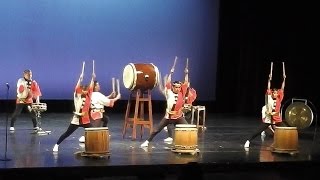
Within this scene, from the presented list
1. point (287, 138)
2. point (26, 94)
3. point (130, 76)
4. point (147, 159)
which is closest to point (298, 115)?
point (287, 138)

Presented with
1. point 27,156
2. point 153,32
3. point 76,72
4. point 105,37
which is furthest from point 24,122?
point 27,156

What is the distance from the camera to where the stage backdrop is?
12.3 metres

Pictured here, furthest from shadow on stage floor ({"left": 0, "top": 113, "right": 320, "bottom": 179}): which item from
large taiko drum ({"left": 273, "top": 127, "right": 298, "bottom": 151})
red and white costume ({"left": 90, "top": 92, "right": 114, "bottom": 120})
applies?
red and white costume ({"left": 90, "top": 92, "right": 114, "bottom": 120})

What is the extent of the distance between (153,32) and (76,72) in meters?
1.80

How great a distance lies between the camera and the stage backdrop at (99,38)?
12.3 m

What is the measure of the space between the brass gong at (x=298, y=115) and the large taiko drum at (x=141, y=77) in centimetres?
254

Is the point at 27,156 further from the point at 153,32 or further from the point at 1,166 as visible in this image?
the point at 153,32

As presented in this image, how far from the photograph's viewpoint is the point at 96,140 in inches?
292

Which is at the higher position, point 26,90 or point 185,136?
point 26,90

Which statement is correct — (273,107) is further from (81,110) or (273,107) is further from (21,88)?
(21,88)

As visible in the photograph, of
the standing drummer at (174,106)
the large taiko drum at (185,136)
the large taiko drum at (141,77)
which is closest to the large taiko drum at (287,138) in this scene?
the large taiko drum at (185,136)

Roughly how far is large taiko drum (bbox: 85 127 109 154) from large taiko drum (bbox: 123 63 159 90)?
227cm

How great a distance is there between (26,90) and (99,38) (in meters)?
2.98

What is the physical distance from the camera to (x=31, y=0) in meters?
12.3
